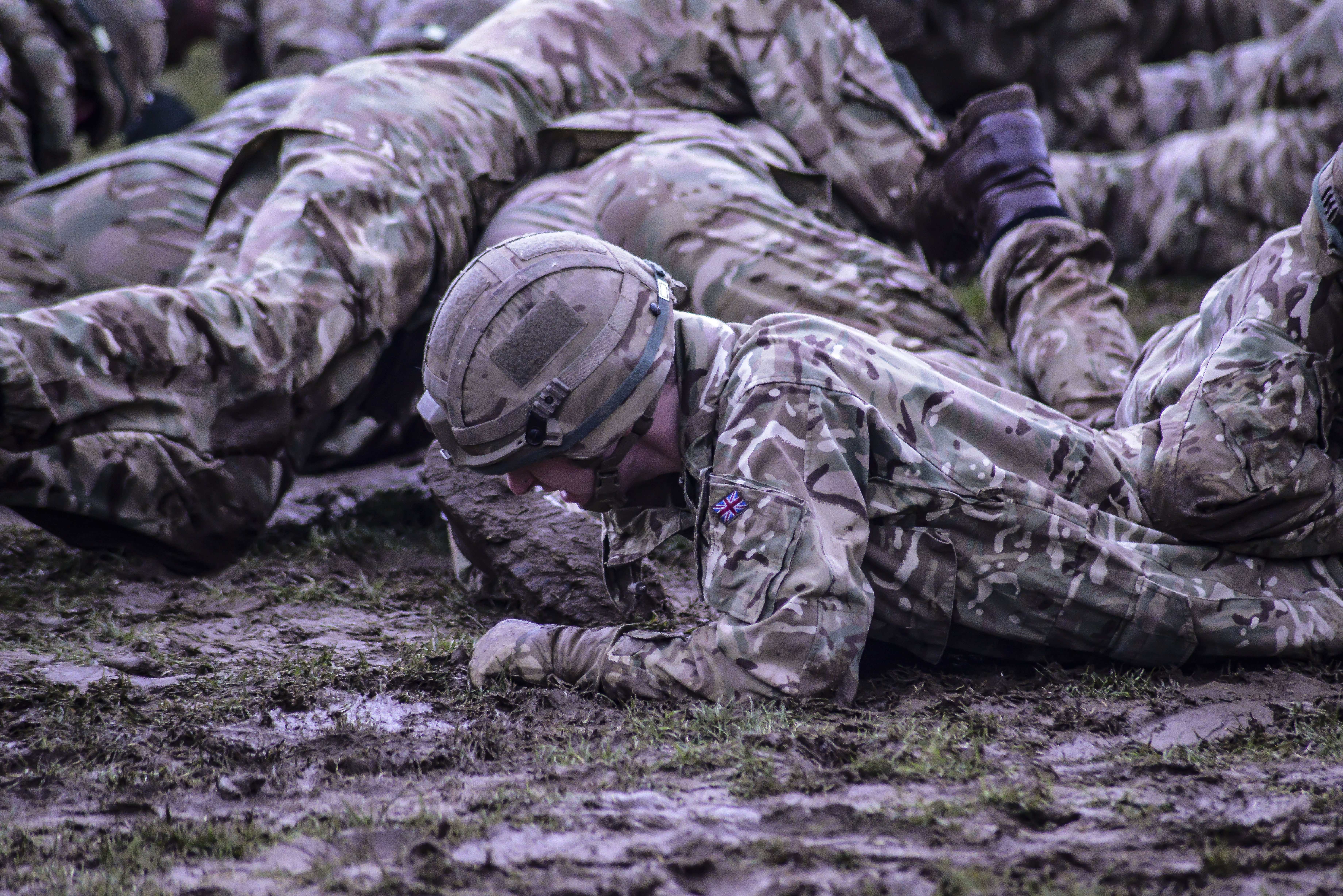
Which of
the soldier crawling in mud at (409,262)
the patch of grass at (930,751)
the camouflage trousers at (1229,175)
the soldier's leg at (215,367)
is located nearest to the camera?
the patch of grass at (930,751)

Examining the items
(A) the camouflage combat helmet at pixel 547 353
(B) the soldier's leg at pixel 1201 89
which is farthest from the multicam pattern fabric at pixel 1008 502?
(B) the soldier's leg at pixel 1201 89

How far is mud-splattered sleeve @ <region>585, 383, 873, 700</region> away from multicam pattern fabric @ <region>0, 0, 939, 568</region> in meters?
1.71

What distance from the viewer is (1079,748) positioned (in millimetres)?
2209

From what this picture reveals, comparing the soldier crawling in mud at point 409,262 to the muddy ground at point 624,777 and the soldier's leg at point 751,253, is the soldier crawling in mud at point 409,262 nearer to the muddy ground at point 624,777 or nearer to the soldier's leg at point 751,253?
the soldier's leg at point 751,253

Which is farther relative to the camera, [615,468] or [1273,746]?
[615,468]

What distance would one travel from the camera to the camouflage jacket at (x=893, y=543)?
7.46 feet

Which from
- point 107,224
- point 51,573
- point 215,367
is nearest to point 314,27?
point 107,224

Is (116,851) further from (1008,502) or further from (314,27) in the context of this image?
(314,27)

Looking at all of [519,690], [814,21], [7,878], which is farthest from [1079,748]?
[814,21]

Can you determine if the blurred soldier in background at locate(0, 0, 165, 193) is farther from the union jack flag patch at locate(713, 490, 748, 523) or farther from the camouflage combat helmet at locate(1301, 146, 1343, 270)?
the camouflage combat helmet at locate(1301, 146, 1343, 270)

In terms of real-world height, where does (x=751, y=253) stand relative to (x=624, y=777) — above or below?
above

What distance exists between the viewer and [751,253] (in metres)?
3.89

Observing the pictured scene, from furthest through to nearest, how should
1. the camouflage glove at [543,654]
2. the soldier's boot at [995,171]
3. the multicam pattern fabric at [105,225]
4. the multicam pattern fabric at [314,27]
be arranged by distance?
the multicam pattern fabric at [314,27], the multicam pattern fabric at [105,225], the soldier's boot at [995,171], the camouflage glove at [543,654]

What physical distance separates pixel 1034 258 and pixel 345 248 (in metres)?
2.08
